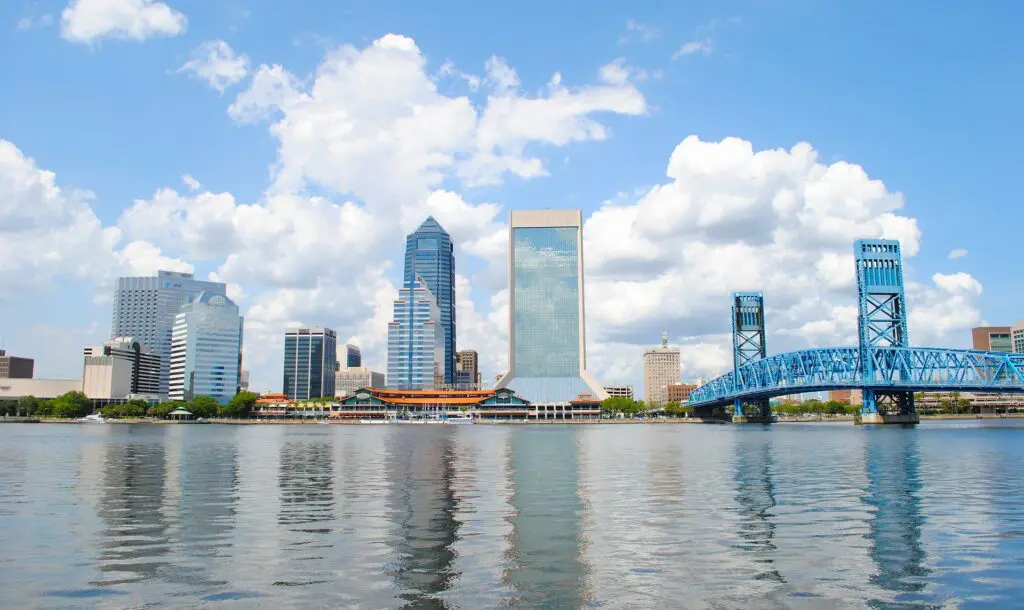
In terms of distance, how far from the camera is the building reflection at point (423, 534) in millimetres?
21109

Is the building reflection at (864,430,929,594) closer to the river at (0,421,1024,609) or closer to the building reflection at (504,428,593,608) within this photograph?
the river at (0,421,1024,609)

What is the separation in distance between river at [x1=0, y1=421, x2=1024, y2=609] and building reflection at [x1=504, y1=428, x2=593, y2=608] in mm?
110

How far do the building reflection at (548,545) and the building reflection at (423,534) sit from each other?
83.4 inches

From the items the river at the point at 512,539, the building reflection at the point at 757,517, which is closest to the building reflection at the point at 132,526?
the river at the point at 512,539

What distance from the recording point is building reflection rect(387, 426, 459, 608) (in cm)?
2111

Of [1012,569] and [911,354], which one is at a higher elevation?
[911,354]

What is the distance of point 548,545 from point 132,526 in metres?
16.6

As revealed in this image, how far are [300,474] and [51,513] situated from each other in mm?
22648

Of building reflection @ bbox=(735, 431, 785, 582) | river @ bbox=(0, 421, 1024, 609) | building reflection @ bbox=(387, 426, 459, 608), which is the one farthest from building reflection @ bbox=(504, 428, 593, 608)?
building reflection @ bbox=(735, 431, 785, 582)

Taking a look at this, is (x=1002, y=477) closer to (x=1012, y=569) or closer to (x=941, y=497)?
(x=941, y=497)

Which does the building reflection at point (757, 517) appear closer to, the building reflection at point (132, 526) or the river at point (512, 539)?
the river at point (512, 539)

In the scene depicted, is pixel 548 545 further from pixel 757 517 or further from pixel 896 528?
pixel 896 528

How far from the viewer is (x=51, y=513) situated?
35.4 meters

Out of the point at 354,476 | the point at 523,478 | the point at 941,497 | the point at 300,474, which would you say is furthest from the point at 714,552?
the point at 300,474
